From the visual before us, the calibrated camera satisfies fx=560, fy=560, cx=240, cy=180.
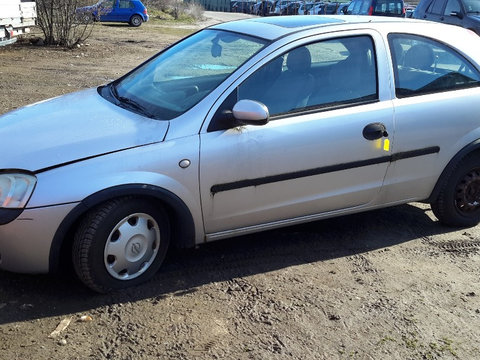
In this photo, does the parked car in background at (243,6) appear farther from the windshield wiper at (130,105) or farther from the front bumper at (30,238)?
the front bumper at (30,238)

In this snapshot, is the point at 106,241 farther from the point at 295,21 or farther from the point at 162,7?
the point at 162,7

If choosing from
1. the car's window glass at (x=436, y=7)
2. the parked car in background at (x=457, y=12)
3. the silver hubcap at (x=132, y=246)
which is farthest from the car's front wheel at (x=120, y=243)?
the car's window glass at (x=436, y=7)

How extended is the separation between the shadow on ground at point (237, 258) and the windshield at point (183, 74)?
111cm

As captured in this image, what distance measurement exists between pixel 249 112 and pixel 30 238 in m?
1.54

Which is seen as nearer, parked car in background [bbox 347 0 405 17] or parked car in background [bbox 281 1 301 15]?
parked car in background [bbox 347 0 405 17]

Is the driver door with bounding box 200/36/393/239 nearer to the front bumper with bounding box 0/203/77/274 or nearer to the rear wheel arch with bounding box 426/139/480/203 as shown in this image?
the rear wheel arch with bounding box 426/139/480/203

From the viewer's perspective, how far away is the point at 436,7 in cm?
1480

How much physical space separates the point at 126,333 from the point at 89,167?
3.24ft

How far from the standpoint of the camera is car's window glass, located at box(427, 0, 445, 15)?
14587mm

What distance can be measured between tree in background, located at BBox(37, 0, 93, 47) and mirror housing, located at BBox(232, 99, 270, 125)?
1296cm

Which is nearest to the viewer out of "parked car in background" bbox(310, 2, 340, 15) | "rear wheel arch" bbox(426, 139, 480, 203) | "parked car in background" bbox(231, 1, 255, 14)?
"rear wheel arch" bbox(426, 139, 480, 203)

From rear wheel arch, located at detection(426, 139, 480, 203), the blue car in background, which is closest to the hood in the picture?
rear wheel arch, located at detection(426, 139, 480, 203)

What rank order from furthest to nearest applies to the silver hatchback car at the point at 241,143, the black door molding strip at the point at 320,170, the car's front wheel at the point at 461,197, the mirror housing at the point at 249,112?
1. the car's front wheel at the point at 461,197
2. the black door molding strip at the point at 320,170
3. the mirror housing at the point at 249,112
4. the silver hatchback car at the point at 241,143

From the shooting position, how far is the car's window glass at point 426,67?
4355 mm
